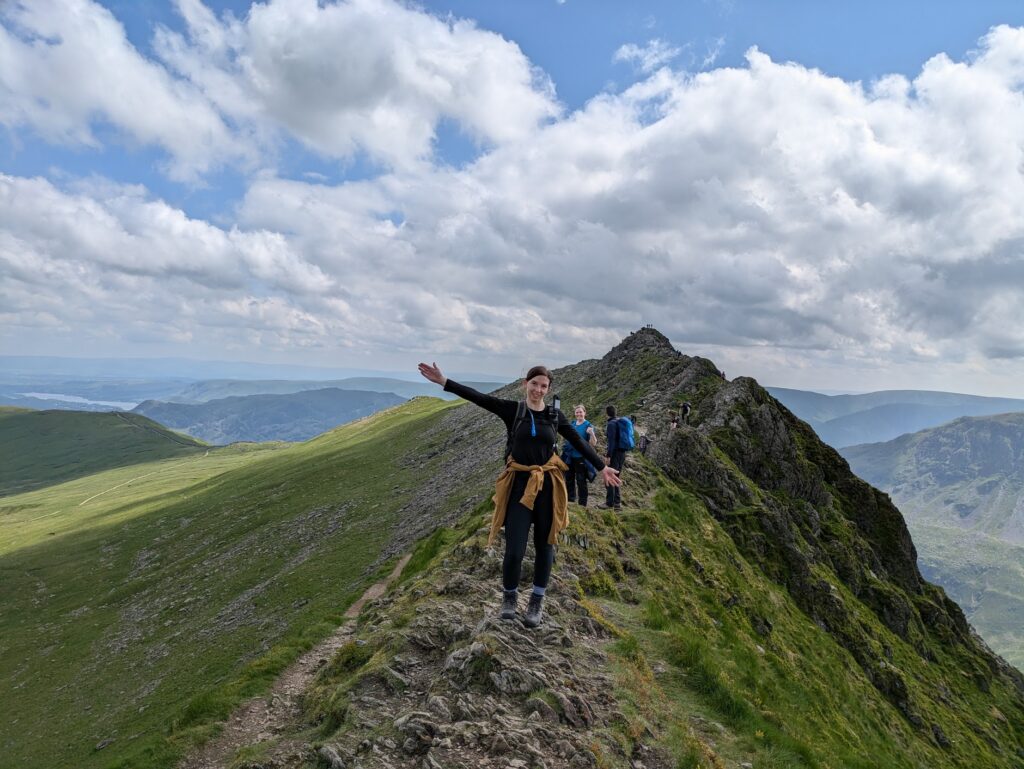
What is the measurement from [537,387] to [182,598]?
5036cm

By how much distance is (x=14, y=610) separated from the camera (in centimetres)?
6156

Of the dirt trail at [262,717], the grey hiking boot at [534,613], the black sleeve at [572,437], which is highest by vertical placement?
the black sleeve at [572,437]

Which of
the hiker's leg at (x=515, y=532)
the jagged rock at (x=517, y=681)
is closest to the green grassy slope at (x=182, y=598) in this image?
the jagged rock at (x=517, y=681)

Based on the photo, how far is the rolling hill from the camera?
10008mm

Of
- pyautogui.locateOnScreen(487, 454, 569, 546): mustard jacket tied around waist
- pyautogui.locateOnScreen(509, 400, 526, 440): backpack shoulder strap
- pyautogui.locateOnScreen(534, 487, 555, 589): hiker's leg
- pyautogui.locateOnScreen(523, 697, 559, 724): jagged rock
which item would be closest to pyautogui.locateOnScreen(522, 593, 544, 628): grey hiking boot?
pyautogui.locateOnScreen(534, 487, 555, 589): hiker's leg

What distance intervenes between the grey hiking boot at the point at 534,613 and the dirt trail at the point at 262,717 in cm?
584

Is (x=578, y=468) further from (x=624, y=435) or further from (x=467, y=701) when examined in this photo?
(x=467, y=701)

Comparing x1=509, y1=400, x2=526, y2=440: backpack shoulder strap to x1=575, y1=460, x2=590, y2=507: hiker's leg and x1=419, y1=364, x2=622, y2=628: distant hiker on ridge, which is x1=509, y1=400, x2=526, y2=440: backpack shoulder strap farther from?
x1=575, y1=460, x2=590, y2=507: hiker's leg

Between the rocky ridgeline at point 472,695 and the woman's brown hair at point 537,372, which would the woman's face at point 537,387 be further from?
the rocky ridgeline at point 472,695

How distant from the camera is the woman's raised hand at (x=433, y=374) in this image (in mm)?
10633

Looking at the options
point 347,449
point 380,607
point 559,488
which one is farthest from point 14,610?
point 559,488

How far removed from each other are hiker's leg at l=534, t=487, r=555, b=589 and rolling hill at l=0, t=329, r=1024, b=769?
137cm

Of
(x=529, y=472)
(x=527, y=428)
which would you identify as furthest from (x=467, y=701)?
(x=527, y=428)

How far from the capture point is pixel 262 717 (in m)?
13.4
